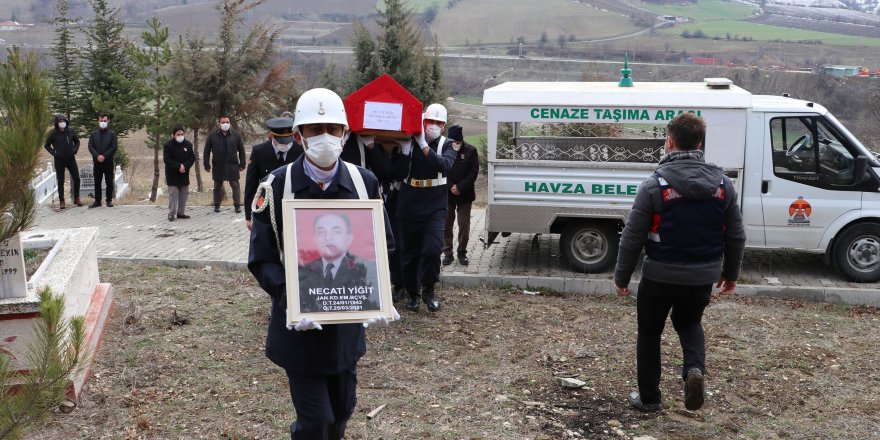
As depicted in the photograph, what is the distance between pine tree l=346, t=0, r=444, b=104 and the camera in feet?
81.5

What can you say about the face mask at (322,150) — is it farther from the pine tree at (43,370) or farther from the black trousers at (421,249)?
the black trousers at (421,249)

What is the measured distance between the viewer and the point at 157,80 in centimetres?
2295

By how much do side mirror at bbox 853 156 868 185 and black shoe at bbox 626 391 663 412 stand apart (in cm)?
507

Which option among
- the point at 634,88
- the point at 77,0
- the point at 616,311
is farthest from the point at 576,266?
the point at 77,0

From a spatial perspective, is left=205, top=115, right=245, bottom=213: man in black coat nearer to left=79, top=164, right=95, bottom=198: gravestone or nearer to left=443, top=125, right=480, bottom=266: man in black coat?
left=443, top=125, right=480, bottom=266: man in black coat

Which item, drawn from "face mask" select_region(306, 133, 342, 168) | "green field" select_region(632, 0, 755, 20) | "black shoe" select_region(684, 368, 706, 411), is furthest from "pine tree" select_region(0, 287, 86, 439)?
"green field" select_region(632, 0, 755, 20)

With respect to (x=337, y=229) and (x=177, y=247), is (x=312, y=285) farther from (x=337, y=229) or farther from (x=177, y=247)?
(x=177, y=247)

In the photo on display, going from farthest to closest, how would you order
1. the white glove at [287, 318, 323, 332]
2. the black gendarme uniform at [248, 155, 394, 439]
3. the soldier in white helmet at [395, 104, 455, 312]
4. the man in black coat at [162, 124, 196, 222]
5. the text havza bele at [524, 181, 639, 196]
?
the man in black coat at [162, 124, 196, 222], the text havza bele at [524, 181, 639, 196], the soldier in white helmet at [395, 104, 455, 312], the black gendarme uniform at [248, 155, 394, 439], the white glove at [287, 318, 323, 332]

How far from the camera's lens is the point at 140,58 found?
78.4 ft

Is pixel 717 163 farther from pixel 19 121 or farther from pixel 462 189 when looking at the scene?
pixel 19 121

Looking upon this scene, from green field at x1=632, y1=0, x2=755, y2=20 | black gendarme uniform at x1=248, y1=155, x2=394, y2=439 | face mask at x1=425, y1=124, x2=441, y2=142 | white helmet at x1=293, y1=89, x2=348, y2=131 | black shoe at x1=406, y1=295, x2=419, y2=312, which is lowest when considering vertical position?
black shoe at x1=406, y1=295, x2=419, y2=312

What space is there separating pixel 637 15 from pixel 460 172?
413ft

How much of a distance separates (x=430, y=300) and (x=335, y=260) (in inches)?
172

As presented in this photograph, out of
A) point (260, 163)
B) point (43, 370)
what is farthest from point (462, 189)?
point (43, 370)
